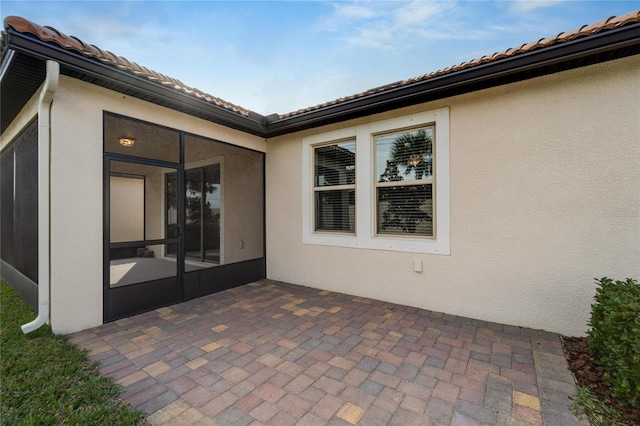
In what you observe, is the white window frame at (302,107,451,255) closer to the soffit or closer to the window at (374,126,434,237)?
the window at (374,126,434,237)

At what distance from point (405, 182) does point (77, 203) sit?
4728mm

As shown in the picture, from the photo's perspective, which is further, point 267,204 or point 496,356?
point 267,204

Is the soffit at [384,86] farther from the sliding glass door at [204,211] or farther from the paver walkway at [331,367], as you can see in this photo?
the paver walkway at [331,367]

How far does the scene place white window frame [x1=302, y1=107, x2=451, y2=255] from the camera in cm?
411

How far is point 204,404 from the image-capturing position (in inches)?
84.7

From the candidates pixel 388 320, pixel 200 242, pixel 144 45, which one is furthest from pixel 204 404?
pixel 144 45

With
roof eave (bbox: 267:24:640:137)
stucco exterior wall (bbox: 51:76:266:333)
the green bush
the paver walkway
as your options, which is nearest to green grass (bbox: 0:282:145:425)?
the paver walkway

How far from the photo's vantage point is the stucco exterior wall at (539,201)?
3102mm

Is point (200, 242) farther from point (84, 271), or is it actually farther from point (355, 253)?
point (355, 253)

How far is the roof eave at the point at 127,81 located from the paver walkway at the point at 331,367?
3.23 metres

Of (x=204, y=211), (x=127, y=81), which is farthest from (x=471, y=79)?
(x=204, y=211)

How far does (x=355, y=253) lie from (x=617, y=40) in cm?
412

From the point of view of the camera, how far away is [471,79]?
3.54m

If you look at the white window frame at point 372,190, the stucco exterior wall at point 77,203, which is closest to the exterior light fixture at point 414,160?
the white window frame at point 372,190
